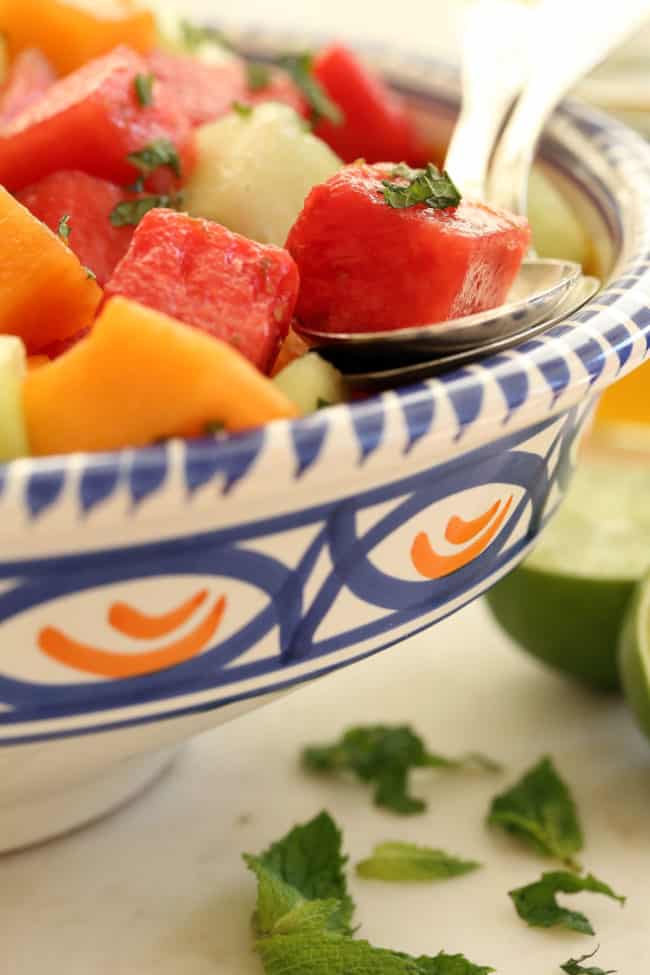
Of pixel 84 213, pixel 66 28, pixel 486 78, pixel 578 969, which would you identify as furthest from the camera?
pixel 486 78

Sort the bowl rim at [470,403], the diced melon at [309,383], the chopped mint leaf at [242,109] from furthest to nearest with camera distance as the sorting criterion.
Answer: the chopped mint leaf at [242,109], the diced melon at [309,383], the bowl rim at [470,403]

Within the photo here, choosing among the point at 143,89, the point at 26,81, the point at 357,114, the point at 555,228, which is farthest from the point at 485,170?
the point at 26,81

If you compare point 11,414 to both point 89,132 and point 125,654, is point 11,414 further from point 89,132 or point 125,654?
point 89,132

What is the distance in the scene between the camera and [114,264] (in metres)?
1.18

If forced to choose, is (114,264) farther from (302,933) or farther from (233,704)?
(302,933)

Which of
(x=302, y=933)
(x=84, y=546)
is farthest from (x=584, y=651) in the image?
(x=84, y=546)

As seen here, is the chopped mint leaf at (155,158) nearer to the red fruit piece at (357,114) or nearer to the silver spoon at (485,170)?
the silver spoon at (485,170)

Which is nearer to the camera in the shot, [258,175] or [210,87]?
[258,175]

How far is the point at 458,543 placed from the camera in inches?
40.6

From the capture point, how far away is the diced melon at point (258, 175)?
1.20 meters

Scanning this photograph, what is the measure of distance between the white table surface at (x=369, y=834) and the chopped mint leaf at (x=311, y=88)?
635 mm

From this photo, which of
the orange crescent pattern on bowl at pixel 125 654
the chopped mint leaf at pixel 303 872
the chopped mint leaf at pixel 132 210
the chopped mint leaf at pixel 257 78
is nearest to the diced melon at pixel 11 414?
the orange crescent pattern on bowl at pixel 125 654

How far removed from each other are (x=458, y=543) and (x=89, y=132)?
1.68 feet

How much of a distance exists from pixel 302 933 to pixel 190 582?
0.35m
